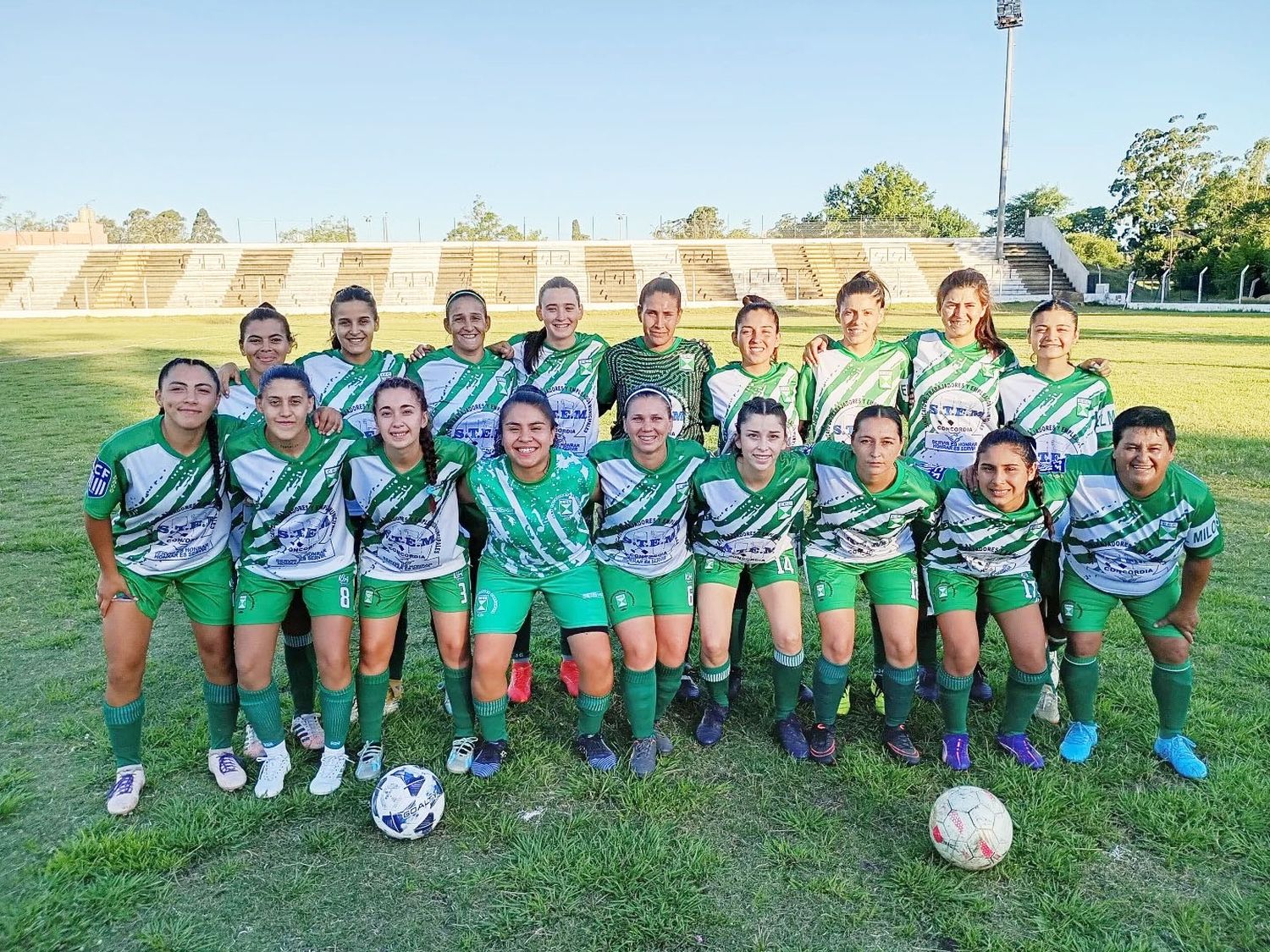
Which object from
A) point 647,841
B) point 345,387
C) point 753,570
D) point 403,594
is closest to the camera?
point 647,841

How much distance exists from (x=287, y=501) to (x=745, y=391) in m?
2.14

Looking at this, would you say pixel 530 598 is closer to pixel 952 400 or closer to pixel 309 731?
pixel 309 731

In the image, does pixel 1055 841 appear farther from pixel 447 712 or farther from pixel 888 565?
pixel 447 712

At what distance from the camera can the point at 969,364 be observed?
4.18 metres

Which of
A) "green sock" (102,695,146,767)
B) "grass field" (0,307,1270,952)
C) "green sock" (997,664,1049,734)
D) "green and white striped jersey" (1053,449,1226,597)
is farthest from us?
"green sock" (997,664,1049,734)

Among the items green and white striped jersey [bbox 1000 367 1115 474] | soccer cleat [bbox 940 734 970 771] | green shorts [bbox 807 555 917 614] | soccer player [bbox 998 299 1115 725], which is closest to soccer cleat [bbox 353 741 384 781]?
green shorts [bbox 807 555 917 614]

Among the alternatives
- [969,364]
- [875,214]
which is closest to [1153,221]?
[875,214]

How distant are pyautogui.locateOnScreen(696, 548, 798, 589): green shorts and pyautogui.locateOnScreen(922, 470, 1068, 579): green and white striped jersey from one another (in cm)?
62

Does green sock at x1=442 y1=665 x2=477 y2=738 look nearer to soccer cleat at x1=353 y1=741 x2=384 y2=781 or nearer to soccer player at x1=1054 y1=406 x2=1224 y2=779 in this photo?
soccer cleat at x1=353 y1=741 x2=384 y2=781

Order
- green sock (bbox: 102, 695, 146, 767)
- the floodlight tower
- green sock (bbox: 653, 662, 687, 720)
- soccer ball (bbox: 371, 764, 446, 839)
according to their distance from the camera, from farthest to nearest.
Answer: the floodlight tower
green sock (bbox: 653, 662, 687, 720)
green sock (bbox: 102, 695, 146, 767)
soccer ball (bbox: 371, 764, 446, 839)

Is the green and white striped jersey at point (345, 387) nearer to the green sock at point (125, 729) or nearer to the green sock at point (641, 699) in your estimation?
the green sock at point (125, 729)

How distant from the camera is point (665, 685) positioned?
387cm

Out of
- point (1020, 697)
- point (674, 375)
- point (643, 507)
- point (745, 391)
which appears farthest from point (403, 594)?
point (1020, 697)

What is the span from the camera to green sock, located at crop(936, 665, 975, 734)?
366cm
